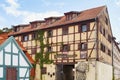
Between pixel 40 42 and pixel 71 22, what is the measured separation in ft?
21.4

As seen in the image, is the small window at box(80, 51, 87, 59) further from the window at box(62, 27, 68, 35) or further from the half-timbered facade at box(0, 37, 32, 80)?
the half-timbered facade at box(0, 37, 32, 80)

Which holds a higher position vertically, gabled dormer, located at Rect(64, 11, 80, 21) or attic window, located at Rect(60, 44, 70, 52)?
gabled dormer, located at Rect(64, 11, 80, 21)

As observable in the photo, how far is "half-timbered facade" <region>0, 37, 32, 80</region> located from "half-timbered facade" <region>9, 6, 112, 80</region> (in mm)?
12088

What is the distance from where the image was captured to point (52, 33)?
38188mm

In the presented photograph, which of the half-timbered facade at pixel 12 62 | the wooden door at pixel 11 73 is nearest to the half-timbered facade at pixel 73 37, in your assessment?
the half-timbered facade at pixel 12 62

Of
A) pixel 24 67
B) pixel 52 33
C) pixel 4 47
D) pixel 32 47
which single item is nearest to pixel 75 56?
pixel 52 33

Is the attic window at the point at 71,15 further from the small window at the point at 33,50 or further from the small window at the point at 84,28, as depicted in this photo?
the small window at the point at 33,50

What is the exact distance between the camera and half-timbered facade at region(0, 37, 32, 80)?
21.3 meters

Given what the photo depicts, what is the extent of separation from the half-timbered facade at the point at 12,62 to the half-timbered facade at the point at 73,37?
1209 centimetres

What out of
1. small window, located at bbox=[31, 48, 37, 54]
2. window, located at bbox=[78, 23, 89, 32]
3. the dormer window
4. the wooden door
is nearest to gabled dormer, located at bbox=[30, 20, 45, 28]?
the dormer window

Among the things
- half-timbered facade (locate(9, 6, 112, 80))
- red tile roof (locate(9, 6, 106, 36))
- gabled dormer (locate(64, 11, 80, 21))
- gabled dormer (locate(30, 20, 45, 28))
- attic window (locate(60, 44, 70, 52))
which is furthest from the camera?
gabled dormer (locate(30, 20, 45, 28))

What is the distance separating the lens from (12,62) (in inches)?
877

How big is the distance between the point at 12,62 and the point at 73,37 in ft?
48.2

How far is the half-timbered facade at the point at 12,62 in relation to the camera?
69.9 ft
